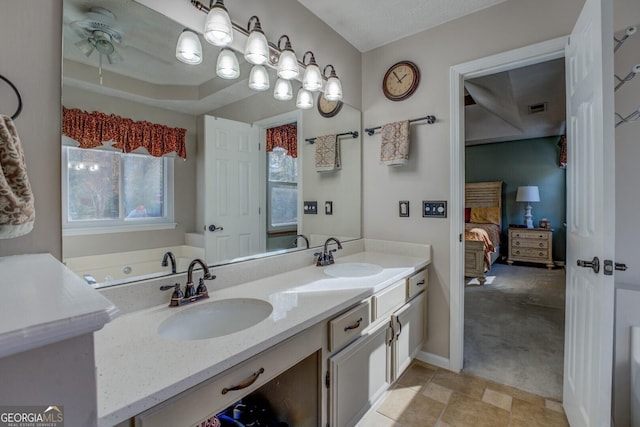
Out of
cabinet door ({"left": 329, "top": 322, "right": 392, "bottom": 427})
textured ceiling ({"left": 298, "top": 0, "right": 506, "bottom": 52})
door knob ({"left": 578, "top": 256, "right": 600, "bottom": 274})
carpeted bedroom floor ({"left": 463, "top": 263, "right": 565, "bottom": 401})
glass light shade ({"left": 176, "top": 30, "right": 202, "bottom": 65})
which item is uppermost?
textured ceiling ({"left": 298, "top": 0, "right": 506, "bottom": 52})

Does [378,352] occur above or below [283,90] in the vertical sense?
below

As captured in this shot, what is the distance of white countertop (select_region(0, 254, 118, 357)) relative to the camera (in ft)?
1.19

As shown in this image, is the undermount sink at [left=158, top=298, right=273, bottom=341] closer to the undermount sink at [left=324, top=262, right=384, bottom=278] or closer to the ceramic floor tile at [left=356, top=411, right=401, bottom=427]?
the undermount sink at [left=324, top=262, right=384, bottom=278]

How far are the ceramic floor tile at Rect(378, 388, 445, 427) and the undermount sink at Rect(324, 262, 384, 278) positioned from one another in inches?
30.8

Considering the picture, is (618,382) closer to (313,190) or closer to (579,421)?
(579,421)

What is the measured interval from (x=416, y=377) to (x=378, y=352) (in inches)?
26.2

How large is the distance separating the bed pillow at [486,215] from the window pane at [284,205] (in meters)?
5.30

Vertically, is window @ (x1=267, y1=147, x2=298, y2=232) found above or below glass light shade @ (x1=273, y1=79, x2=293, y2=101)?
below

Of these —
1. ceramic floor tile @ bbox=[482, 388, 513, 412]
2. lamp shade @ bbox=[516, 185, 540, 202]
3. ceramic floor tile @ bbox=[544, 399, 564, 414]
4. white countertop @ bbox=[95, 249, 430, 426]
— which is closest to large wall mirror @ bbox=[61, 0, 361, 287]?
white countertop @ bbox=[95, 249, 430, 426]

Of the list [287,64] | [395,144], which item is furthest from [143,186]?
[395,144]

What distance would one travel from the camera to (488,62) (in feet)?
6.28

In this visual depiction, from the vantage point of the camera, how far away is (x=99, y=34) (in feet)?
3.71

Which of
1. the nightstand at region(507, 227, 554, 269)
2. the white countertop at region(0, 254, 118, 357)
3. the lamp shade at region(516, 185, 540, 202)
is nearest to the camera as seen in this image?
the white countertop at region(0, 254, 118, 357)

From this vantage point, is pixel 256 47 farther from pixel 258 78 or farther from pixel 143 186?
pixel 143 186
